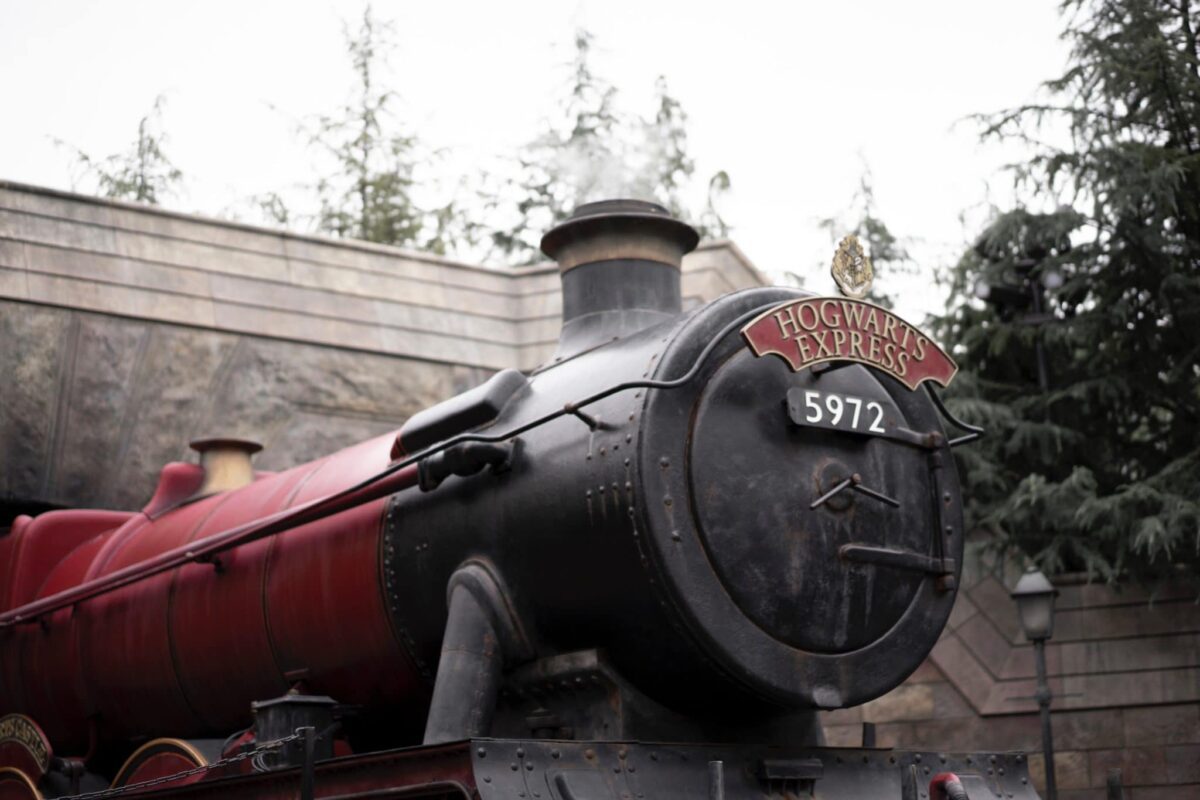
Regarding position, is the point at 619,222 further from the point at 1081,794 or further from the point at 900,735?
the point at 900,735

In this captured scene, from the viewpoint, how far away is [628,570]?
4020mm

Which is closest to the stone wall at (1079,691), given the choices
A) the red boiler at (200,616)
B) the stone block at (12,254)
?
the red boiler at (200,616)

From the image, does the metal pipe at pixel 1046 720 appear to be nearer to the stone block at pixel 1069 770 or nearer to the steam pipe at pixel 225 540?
the stone block at pixel 1069 770

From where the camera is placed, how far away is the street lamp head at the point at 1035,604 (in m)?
9.21

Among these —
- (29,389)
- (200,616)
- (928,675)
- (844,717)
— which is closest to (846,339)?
(200,616)

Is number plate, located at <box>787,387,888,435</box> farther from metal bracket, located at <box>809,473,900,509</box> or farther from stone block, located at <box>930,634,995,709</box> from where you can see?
stone block, located at <box>930,634,995,709</box>

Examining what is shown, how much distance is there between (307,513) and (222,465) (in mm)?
1996

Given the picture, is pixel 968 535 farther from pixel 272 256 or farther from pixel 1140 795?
pixel 272 256

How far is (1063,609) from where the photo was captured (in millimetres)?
10883

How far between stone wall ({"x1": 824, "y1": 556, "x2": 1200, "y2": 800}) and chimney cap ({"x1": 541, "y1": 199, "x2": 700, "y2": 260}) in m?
6.41

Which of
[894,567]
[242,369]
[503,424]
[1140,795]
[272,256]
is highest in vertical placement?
[272,256]

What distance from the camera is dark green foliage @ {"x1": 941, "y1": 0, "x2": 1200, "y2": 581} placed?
36.4 feet

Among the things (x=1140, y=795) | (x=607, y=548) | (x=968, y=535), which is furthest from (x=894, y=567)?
(x=968, y=535)

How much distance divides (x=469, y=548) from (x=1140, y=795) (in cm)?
736
